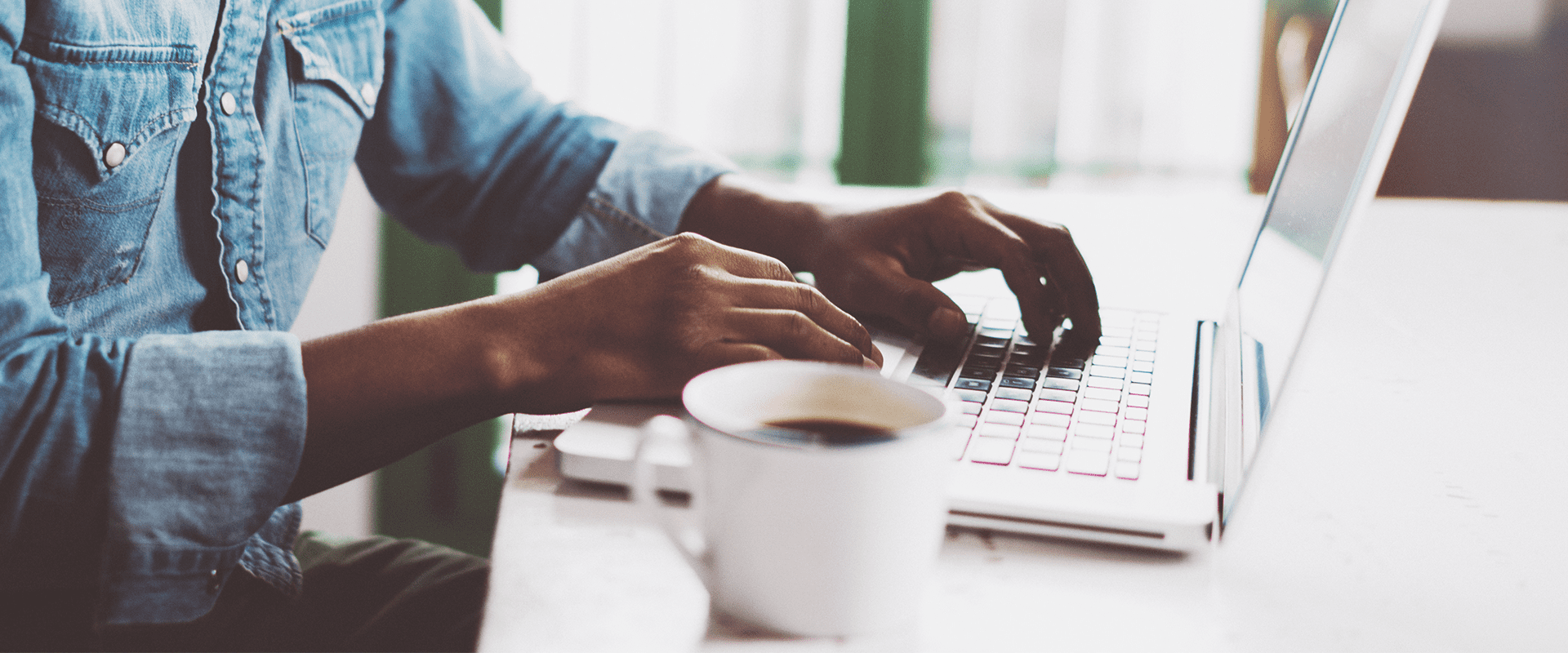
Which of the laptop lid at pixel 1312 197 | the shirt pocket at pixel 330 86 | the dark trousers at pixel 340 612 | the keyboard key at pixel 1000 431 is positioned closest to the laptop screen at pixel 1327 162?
the laptop lid at pixel 1312 197

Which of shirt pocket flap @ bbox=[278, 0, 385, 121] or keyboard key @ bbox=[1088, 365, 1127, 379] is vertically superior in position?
shirt pocket flap @ bbox=[278, 0, 385, 121]

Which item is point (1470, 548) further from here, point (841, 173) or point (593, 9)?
point (593, 9)

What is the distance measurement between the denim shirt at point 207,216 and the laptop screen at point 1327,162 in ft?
1.35

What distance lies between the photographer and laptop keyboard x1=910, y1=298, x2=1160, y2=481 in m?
0.45

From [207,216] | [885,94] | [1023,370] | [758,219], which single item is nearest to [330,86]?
[207,216]

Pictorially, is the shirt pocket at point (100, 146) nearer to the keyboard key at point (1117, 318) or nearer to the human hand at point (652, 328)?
the human hand at point (652, 328)

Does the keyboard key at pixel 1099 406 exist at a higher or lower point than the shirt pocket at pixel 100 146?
lower

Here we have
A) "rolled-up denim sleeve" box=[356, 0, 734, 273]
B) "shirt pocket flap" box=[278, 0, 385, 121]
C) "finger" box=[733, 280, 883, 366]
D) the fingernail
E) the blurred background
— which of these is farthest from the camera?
the blurred background

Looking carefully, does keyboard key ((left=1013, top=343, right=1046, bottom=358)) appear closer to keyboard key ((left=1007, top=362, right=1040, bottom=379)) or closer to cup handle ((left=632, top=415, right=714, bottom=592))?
keyboard key ((left=1007, top=362, right=1040, bottom=379))

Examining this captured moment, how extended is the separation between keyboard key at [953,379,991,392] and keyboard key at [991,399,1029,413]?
0.02m

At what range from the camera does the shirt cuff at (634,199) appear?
0.84 meters

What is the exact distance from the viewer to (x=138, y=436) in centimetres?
42

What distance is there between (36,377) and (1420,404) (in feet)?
2.29

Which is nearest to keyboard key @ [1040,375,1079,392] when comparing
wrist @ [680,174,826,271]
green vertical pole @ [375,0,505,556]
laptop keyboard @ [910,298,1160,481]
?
laptop keyboard @ [910,298,1160,481]
